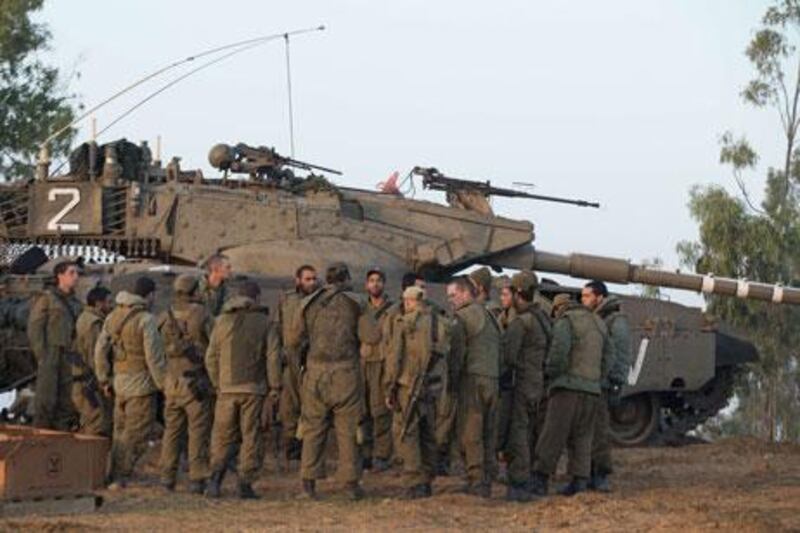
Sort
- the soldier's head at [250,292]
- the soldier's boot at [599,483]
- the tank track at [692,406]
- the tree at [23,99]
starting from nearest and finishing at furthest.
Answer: the soldier's head at [250,292] < the soldier's boot at [599,483] < the tank track at [692,406] < the tree at [23,99]

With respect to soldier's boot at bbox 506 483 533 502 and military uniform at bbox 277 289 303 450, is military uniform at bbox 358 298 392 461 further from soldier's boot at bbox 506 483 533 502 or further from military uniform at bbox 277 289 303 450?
soldier's boot at bbox 506 483 533 502

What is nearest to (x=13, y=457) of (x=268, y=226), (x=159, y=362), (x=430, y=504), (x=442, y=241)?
(x=159, y=362)

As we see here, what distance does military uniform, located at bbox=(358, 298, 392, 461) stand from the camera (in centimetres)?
1582

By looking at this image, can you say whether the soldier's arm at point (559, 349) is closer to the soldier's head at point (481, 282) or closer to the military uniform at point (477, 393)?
the military uniform at point (477, 393)

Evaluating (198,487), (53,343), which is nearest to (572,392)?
(198,487)

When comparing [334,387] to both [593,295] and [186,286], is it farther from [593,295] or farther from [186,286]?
[593,295]

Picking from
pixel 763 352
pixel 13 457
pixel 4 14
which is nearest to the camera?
pixel 13 457

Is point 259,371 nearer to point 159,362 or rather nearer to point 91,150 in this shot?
point 159,362

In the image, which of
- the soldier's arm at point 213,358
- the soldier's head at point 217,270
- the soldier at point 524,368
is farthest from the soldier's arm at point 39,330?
the soldier at point 524,368

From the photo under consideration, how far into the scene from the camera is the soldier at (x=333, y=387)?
13672 mm

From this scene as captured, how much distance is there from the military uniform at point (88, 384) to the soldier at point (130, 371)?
2.22ft

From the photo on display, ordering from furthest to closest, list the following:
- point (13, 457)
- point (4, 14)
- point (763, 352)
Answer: point (4, 14) < point (763, 352) < point (13, 457)

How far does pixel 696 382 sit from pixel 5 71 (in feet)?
71.8

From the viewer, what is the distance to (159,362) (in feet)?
46.1
